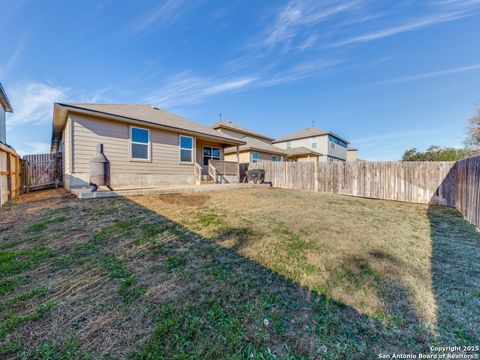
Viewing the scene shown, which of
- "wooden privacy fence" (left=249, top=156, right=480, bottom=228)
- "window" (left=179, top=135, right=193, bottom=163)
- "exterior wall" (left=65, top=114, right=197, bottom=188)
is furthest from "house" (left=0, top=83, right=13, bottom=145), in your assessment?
"wooden privacy fence" (left=249, top=156, right=480, bottom=228)

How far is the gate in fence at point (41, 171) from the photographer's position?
10.2m

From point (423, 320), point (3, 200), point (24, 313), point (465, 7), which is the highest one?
point (465, 7)

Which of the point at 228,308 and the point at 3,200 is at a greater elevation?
the point at 3,200

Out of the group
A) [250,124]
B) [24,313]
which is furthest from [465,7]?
[250,124]

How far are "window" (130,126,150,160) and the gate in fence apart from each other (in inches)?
239

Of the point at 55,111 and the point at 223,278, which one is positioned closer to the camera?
the point at 223,278

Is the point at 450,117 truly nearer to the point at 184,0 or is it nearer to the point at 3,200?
the point at 184,0

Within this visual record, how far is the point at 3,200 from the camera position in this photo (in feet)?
21.7

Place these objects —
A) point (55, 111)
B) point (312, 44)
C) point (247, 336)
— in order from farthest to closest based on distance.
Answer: point (312, 44) < point (55, 111) < point (247, 336)

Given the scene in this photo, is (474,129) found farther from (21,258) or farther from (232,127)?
(21,258)

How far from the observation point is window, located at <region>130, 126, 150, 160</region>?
8.91 metres

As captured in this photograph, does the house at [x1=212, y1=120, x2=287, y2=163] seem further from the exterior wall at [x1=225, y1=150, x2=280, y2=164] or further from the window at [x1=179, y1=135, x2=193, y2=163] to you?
the window at [x1=179, y1=135, x2=193, y2=163]

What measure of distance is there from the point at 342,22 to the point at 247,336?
504 inches

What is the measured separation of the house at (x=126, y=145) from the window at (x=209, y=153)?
1.79m
